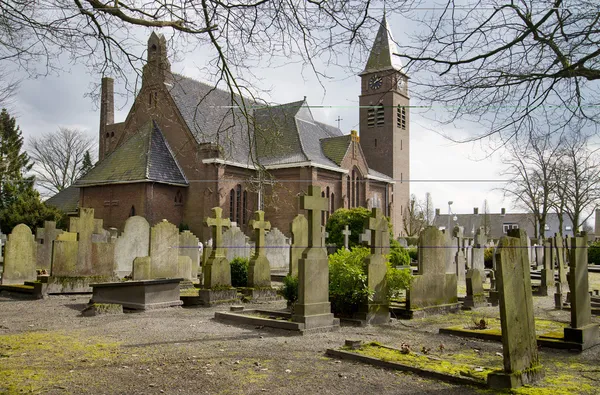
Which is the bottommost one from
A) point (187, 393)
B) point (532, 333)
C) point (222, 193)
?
point (187, 393)

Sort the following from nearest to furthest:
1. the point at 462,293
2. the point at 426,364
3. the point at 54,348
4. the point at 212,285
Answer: the point at 426,364 → the point at 54,348 → the point at 212,285 → the point at 462,293

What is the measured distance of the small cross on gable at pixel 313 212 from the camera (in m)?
8.99

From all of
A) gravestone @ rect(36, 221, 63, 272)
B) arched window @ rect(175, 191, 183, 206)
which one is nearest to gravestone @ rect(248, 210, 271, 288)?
gravestone @ rect(36, 221, 63, 272)

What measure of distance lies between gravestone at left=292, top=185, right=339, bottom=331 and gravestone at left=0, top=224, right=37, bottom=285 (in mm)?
9915

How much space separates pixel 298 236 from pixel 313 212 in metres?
5.04

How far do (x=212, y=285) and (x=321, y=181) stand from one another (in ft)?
82.0

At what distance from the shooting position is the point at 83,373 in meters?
5.57

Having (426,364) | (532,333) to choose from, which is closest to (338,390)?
(426,364)

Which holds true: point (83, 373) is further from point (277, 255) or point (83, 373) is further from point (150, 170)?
point (150, 170)

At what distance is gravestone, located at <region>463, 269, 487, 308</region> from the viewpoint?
40.2 ft

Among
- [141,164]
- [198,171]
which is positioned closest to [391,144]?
[198,171]

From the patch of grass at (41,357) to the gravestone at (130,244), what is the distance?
9.83m

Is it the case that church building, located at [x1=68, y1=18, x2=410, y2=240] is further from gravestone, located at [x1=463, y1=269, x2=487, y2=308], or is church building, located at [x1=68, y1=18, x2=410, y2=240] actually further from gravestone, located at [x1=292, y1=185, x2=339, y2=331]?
gravestone, located at [x1=292, y1=185, x2=339, y2=331]

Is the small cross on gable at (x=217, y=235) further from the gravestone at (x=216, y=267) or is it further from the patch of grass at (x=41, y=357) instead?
the patch of grass at (x=41, y=357)
